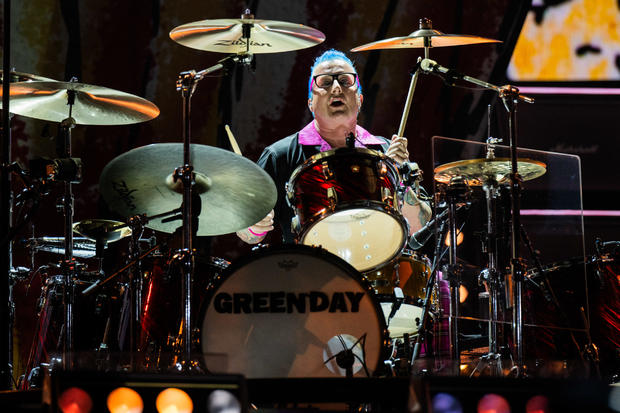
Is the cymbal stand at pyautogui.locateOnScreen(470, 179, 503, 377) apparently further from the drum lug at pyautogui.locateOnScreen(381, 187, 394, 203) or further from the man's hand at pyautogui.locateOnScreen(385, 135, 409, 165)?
the drum lug at pyautogui.locateOnScreen(381, 187, 394, 203)

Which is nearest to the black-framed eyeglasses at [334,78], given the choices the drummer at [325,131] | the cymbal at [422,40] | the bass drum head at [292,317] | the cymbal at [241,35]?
the drummer at [325,131]

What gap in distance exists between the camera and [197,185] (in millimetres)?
3197

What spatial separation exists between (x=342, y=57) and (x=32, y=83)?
72.1 inches

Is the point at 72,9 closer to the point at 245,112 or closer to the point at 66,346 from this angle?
the point at 245,112

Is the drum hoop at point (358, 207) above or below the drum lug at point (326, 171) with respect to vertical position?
below

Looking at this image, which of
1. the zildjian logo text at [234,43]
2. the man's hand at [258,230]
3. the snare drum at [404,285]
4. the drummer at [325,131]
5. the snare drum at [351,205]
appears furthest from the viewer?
the drummer at [325,131]

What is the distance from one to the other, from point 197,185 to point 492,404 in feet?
6.48

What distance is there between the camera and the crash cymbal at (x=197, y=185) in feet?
10.1

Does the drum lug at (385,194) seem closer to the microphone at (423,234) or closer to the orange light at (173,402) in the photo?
the microphone at (423,234)

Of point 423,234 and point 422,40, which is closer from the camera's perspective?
point 423,234

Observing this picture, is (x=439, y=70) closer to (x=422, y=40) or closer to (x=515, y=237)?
(x=422, y=40)

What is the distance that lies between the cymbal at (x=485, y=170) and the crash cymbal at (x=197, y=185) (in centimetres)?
85

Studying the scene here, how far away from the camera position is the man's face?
4348 millimetres

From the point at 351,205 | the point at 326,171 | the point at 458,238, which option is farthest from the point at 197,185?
the point at 458,238
